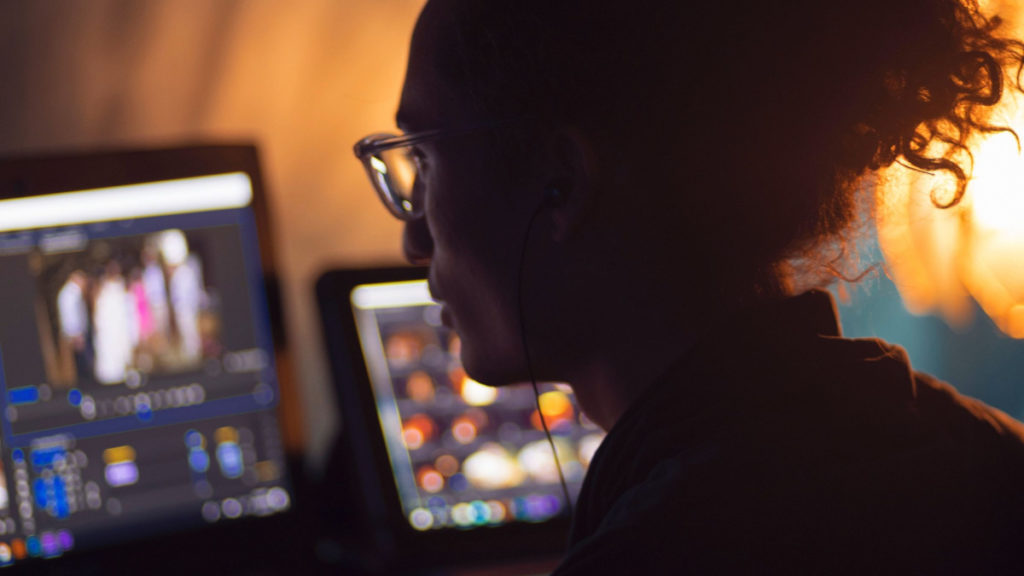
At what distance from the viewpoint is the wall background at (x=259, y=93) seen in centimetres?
109

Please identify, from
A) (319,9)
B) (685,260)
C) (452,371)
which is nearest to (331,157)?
(319,9)

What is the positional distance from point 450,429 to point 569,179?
527 millimetres

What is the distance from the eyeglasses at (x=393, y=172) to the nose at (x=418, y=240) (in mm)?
14

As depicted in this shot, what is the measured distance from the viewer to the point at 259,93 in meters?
1.21

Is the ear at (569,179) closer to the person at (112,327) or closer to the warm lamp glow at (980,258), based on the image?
the person at (112,327)

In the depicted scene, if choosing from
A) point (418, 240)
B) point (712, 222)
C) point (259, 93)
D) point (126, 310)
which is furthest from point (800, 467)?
point (259, 93)

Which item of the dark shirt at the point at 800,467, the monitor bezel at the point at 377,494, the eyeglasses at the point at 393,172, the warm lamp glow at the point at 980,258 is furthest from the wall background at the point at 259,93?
the warm lamp glow at the point at 980,258

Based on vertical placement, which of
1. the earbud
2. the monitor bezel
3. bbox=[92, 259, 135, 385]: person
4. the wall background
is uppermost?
the wall background

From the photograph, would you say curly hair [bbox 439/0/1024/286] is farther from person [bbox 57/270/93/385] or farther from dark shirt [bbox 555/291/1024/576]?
person [bbox 57/270/93/385]

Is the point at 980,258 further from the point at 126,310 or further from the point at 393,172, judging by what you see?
the point at 126,310

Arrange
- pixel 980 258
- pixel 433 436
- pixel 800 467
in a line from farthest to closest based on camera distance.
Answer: pixel 980 258 < pixel 433 436 < pixel 800 467

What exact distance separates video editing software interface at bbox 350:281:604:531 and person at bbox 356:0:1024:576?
37cm

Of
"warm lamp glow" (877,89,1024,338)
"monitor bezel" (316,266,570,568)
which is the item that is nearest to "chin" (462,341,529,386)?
"monitor bezel" (316,266,570,568)

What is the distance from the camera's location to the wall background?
1.09m
